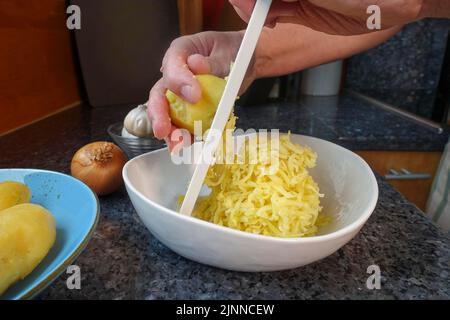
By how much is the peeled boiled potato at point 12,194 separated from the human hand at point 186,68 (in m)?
0.19

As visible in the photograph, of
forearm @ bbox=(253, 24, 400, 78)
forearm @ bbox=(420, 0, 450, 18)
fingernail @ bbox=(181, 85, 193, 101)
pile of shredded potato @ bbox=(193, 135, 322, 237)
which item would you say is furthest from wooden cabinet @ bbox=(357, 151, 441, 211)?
fingernail @ bbox=(181, 85, 193, 101)

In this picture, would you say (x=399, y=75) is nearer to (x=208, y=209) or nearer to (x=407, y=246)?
(x=407, y=246)

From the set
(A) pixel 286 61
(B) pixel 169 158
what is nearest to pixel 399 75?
(A) pixel 286 61

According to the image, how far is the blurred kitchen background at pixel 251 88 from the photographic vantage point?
3.15 ft

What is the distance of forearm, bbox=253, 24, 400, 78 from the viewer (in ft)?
2.72

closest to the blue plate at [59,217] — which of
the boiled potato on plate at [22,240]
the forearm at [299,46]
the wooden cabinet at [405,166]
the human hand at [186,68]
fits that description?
the boiled potato on plate at [22,240]

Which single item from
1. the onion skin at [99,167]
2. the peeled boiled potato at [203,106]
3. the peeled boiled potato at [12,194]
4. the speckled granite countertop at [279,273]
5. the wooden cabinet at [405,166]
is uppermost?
the peeled boiled potato at [203,106]

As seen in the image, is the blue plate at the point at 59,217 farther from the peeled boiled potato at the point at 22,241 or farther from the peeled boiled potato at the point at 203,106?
the peeled boiled potato at the point at 203,106

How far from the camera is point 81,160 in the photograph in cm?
56

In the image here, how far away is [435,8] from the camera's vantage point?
0.55 meters

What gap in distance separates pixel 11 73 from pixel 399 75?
1.49m

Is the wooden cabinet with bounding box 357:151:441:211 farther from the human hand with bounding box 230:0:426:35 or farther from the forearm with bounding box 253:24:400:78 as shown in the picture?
the human hand with bounding box 230:0:426:35

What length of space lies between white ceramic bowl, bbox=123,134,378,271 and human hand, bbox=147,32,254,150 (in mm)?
65

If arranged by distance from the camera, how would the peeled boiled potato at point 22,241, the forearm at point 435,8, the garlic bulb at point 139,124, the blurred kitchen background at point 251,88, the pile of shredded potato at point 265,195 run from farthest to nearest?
the blurred kitchen background at point 251,88
the garlic bulb at point 139,124
the forearm at point 435,8
the pile of shredded potato at point 265,195
the peeled boiled potato at point 22,241
